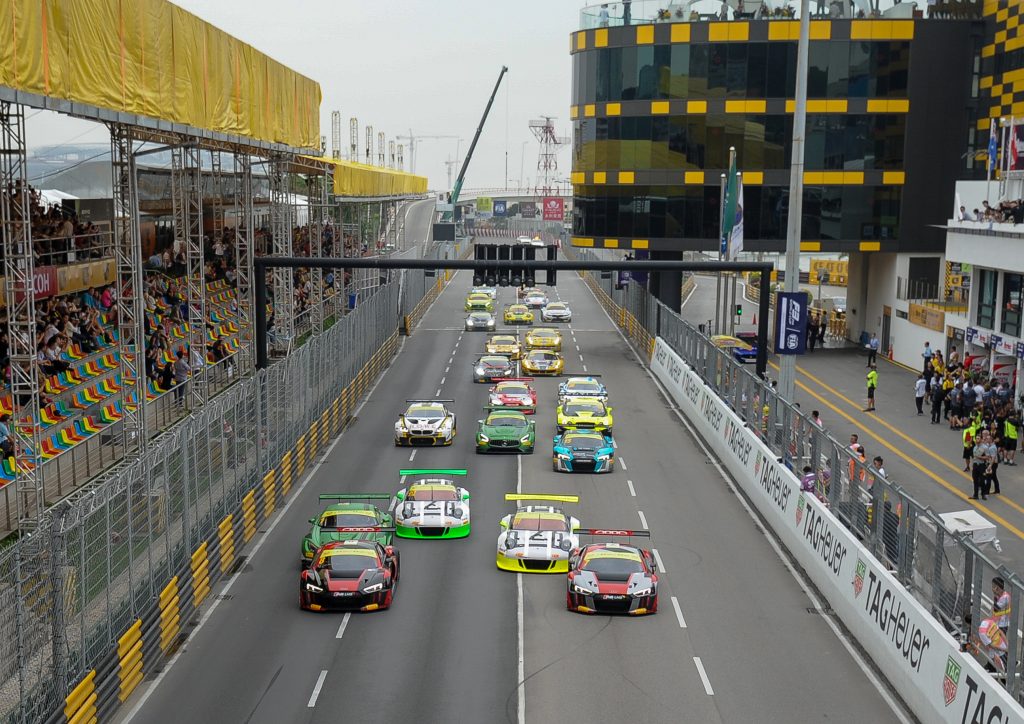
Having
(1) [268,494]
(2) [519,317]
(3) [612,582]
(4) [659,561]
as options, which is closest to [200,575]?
(1) [268,494]

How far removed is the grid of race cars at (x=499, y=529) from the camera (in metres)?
21.8

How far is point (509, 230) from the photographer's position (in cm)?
18525

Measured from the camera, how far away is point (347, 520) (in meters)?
25.0

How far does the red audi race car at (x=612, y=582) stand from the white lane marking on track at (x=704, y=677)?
2.10m

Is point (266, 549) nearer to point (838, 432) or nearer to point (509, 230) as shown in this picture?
point (838, 432)

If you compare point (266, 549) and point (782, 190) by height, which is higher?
point (782, 190)

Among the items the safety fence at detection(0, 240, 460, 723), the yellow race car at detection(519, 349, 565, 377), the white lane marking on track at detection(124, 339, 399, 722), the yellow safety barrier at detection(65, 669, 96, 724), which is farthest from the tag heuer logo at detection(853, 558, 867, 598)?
the yellow race car at detection(519, 349, 565, 377)

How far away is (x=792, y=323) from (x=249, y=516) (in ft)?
44.6

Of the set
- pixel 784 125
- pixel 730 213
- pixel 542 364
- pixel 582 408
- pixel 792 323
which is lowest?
pixel 542 364

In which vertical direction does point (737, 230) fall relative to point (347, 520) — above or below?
above

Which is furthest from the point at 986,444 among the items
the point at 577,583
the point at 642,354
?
the point at 642,354

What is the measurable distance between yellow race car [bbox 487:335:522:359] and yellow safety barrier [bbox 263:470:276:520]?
1024 inches

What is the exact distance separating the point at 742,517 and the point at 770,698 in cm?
1091

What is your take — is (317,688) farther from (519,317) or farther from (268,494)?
(519,317)
